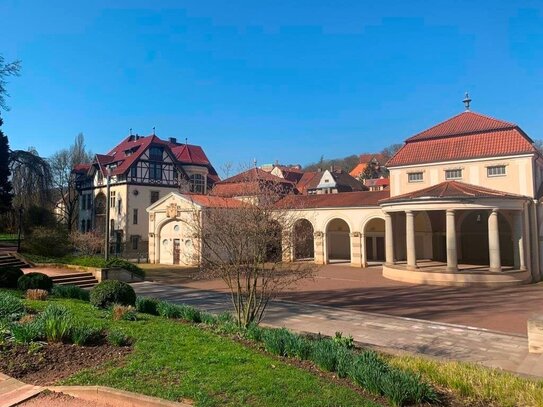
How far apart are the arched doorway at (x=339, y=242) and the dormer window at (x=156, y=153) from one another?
24.0 m

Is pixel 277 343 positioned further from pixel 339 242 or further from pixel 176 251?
pixel 339 242

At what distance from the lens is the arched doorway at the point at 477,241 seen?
3238 centimetres

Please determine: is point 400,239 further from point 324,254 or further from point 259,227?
point 259,227

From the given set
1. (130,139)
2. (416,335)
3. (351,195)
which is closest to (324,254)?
(351,195)

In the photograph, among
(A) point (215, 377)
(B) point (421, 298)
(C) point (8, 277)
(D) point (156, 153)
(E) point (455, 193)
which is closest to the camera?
(A) point (215, 377)

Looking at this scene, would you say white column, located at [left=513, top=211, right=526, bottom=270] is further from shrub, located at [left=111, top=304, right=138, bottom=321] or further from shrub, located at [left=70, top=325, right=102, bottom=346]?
shrub, located at [left=70, top=325, right=102, bottom=346]

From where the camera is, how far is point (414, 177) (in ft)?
106

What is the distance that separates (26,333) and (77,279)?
54.9ft

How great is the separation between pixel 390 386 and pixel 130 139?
60.0 meters

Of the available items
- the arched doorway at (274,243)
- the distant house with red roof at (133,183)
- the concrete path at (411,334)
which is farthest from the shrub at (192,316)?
the distant house with red roof at (133,183)

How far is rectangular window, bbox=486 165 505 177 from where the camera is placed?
28078 mm

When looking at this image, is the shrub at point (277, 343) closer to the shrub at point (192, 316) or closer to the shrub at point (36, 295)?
the shrub at point (192, 316)

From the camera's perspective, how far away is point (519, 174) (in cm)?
2733

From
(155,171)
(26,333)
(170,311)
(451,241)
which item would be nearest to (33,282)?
(170,311)
